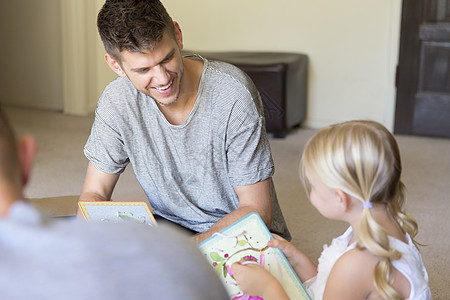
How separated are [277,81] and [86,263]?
3589mm

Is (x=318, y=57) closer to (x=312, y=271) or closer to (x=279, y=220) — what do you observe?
(x=279, y=220)

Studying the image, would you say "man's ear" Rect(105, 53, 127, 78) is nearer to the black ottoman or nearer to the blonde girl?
the blonde girl

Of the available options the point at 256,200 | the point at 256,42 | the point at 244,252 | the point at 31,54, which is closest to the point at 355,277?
the point at 244,252

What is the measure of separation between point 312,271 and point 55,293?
3.11 ft

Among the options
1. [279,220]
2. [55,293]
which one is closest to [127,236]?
[55,293]

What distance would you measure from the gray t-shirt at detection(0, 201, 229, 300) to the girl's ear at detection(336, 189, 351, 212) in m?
0.61

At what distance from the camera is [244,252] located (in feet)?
4.67

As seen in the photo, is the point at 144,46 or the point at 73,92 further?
the point at 73,92

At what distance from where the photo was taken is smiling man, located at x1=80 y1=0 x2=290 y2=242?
162 centimetres

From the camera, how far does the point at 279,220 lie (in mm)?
1872

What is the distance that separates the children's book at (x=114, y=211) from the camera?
63.1 inches

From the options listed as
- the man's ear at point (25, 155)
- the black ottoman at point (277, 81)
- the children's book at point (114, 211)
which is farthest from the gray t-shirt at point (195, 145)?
the black ottoman at point (277, 81)

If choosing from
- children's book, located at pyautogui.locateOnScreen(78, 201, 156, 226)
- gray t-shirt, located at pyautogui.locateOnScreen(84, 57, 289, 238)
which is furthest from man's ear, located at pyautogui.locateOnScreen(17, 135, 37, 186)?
gray t-shirt, located at pyautogui.locateOnScreen(84, 57, 289, 238)

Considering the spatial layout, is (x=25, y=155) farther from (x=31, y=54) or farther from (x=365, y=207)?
(x=31, y=54)
